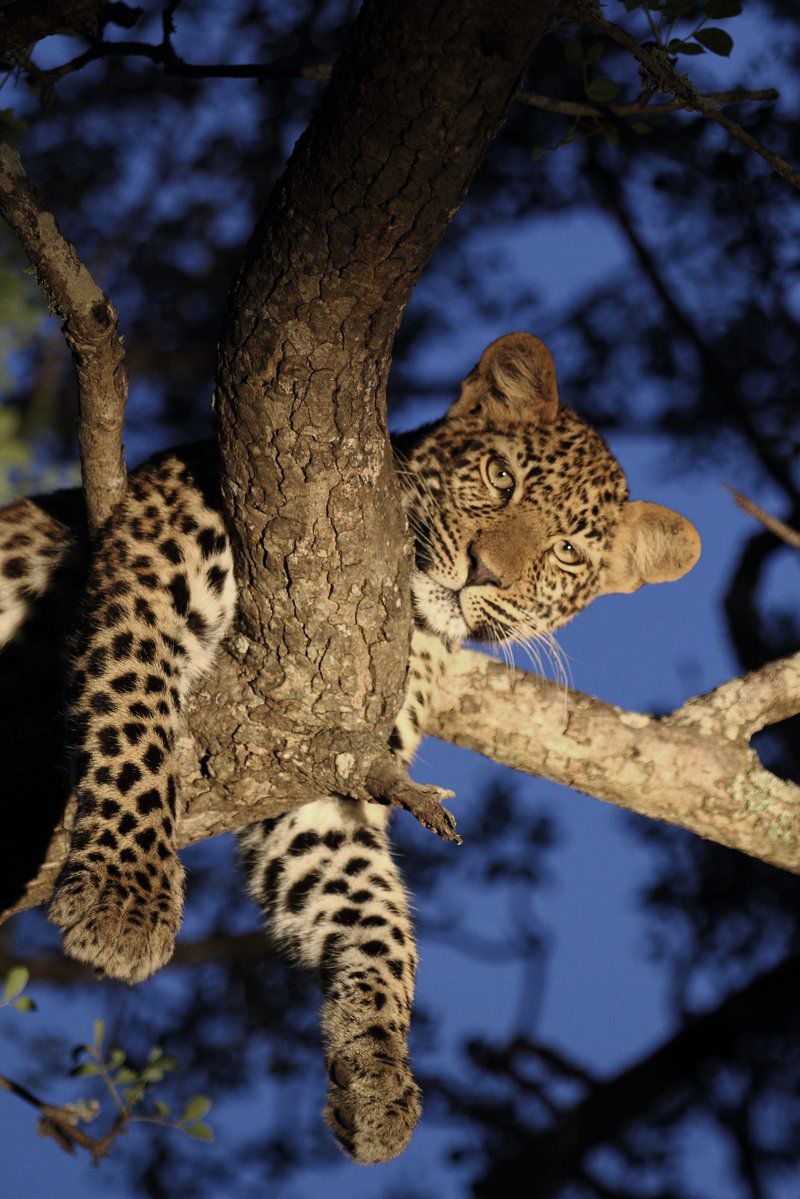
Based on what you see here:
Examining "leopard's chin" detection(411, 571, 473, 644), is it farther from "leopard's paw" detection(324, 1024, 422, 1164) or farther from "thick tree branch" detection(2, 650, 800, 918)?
"leopard's paw" detection(324, 1024, 422, 1164)

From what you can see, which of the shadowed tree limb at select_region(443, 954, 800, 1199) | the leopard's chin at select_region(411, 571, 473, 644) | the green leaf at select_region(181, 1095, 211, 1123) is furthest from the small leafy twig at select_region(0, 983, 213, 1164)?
the shadowed tree limb at select_region(443, 954, 800, 1199)

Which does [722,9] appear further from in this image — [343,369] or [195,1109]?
[195,1109]

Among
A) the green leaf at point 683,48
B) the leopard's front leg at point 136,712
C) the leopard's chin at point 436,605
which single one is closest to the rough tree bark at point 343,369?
the leopard's front leg at point 136,712

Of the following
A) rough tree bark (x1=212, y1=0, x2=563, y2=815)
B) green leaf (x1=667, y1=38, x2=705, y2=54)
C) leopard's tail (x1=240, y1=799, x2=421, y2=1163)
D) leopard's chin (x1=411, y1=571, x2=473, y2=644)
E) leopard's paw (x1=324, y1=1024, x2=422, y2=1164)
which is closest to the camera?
rough tree bark (x1=212, y1=0, x2=563, y2=815)

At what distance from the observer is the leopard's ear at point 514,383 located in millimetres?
4754

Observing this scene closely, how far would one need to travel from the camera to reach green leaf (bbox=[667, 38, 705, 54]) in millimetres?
3939

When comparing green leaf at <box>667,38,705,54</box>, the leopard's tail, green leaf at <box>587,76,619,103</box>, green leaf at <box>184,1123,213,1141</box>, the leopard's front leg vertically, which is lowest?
green leaf at <box>184,1123,213,1141</box>

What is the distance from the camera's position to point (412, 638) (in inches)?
181

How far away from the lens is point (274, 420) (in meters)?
3.63

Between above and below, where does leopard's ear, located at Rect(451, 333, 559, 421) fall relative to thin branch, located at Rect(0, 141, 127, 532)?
above

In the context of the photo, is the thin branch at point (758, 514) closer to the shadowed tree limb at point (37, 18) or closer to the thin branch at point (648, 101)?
the thin branch at point (648, 101)

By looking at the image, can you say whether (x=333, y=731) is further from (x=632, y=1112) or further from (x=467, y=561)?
(x=632, y=1112)

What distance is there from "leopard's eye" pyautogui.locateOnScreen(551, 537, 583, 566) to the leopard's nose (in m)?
0.34

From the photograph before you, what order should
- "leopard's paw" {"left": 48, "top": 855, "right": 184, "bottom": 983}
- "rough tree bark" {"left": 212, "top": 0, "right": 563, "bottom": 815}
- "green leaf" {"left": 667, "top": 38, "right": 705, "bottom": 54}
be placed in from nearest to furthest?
"rough tree bark" {"left": 212, "top": 0, "right": 563, "bottom": 815}, "leopard's paw" {"left": 48, "top": 855, "right": 184, "bottom": 983}, "green leaf" {"left": 667, "top": 38, "right": 705, "bottom": 54}
